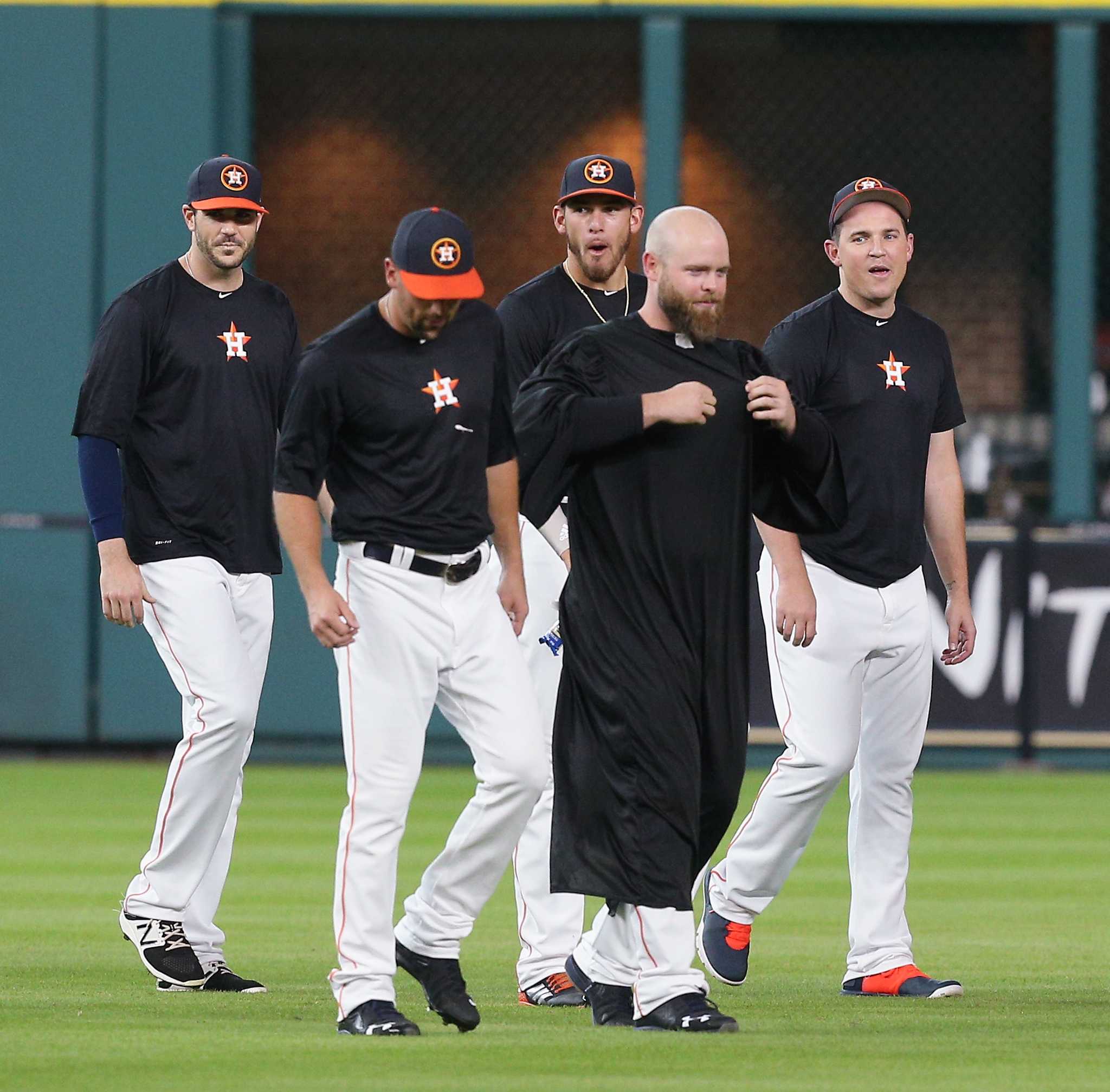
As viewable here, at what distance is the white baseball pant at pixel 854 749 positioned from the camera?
7.33 meters

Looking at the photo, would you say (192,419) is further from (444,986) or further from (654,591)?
(444,986)

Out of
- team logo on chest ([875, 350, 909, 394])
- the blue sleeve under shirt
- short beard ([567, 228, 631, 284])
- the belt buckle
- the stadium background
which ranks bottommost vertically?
the belt buckle

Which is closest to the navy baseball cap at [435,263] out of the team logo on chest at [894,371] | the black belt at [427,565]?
the black belt at [427,565]

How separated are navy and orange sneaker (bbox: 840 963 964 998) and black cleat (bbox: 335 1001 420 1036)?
5.42ft

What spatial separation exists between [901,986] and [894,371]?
190 centimetres

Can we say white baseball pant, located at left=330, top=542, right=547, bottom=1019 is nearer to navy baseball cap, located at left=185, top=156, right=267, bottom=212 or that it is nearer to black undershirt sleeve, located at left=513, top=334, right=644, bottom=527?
black undershirt sleeve, located at left=513, top=334, right=644, bottom=527

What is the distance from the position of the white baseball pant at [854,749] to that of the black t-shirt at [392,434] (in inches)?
53.2

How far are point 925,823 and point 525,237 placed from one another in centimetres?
578

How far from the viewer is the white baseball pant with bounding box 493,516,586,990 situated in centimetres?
711

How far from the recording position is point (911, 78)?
52.6 feet

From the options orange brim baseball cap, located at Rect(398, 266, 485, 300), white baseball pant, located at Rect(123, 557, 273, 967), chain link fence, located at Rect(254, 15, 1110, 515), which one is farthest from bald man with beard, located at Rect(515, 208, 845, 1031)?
chain link fence, located at Rect(254, 15, 1110, 515)

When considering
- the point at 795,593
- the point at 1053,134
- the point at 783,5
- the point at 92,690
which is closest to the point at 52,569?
the point at 92,690

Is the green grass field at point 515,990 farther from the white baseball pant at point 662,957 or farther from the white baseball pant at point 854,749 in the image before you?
the white baseball pant at point 854,749

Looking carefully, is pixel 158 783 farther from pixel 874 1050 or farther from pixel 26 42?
pixel 874 1050
